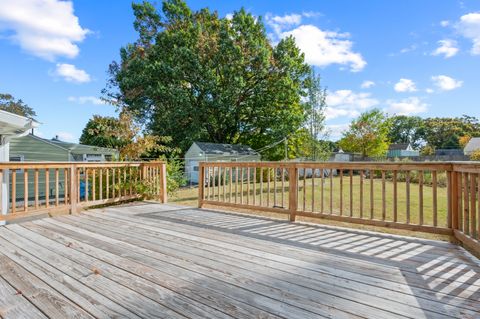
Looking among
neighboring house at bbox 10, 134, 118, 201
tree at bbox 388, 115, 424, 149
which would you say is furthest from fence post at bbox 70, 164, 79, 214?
tree at bbox 388, 115, 424, 149

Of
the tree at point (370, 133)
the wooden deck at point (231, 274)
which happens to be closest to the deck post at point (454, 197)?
the wooden deck at point (231, 274)

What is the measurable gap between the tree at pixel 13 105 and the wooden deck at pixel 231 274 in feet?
91.3

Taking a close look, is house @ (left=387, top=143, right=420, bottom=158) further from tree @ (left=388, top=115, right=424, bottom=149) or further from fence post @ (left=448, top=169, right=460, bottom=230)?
fence post @ (left=448, top=169, right=460, bottom=230)

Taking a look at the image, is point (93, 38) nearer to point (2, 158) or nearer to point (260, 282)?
point (2, 158)

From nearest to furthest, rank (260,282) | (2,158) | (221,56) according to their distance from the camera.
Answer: (260,282) → (2,158) → (221,56)

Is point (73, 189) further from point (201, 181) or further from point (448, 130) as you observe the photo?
point (448, 130)

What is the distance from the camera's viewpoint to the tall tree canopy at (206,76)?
14.7m

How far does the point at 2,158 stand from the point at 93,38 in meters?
9.93

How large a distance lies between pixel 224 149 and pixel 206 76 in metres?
4.06

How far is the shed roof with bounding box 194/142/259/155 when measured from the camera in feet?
47.5

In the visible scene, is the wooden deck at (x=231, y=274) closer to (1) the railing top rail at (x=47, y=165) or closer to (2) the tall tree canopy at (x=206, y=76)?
(1) the railing top rail at (x=47, y=165)

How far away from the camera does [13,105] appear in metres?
24.9

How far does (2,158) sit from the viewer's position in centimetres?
480

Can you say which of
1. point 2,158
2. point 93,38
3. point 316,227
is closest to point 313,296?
point 316,227
